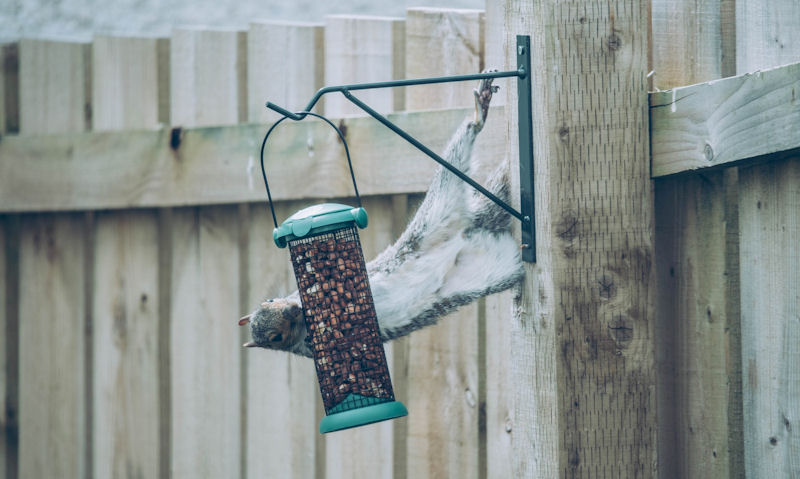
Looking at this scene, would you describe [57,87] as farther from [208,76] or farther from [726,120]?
[726,120]

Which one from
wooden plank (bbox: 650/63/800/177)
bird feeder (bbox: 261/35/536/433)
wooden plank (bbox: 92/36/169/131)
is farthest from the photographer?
wooden plank (bbox: 92/36/169/131)

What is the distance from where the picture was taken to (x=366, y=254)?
7.68 feet

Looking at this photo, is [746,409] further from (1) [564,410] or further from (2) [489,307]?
(2) [489,307]

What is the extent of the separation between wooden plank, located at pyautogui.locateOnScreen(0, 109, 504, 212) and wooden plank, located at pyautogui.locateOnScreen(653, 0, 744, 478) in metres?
0.51

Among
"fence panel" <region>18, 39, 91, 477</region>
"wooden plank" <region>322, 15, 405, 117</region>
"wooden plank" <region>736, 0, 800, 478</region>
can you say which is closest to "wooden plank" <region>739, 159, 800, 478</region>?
"wooden plank" <region>736, 0, 800, 478</region>

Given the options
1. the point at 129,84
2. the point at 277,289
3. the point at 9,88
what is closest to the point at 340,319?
the point at 277,289

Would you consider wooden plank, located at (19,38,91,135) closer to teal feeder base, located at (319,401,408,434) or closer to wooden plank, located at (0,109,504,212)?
wooden plank, located at (0,109,504,212)

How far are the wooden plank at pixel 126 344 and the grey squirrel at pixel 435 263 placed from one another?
0.67m

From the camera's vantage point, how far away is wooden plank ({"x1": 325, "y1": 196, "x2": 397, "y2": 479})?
90.7 inches

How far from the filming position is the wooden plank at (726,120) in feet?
4.34

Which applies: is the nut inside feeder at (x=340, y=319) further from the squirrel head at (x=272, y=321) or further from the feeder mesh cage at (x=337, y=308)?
the squirrel head at (x=272, y=321)

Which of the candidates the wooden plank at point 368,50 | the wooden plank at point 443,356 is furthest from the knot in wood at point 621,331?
the wooden plank at point 368,50

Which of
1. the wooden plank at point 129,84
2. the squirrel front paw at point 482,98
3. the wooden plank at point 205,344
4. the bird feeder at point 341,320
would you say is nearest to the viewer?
the bird feeder at point 341,320

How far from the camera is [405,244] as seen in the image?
2.05 metres
